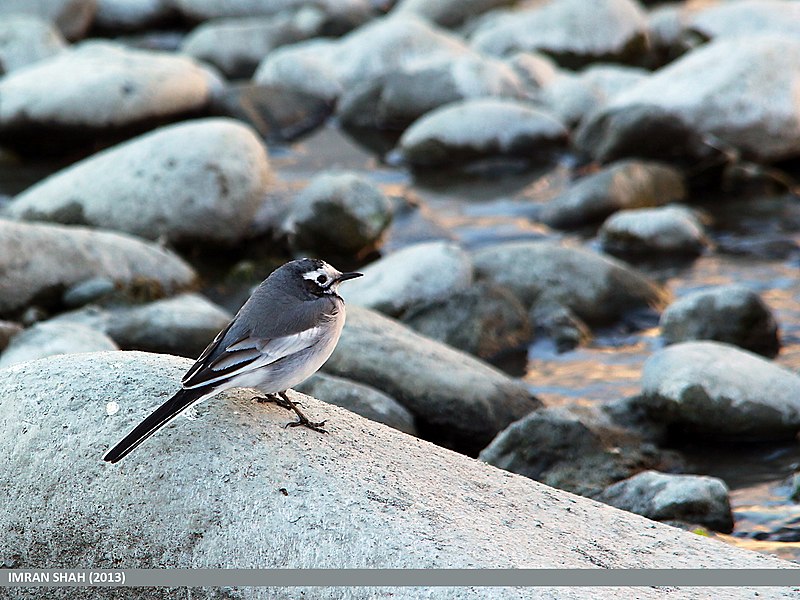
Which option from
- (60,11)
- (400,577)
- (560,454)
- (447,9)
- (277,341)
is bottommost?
(447,9)

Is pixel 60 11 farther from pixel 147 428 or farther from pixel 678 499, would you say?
pixel 147 428

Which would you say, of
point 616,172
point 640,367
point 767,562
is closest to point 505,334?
point 640,367

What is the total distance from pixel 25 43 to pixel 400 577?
14.3 metres

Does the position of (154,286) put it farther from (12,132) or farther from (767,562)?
(767,562)

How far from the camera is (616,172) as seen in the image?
1172 cm

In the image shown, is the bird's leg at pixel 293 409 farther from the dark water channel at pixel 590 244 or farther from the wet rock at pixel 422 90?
the wet rock at pixel 422 90

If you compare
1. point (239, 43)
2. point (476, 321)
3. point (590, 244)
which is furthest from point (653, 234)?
point (239, 43)

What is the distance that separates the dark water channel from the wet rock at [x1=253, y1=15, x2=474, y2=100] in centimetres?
128

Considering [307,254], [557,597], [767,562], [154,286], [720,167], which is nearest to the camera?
[557,597]

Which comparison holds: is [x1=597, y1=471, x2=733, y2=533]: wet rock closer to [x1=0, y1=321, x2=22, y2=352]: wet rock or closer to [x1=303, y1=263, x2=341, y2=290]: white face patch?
[x1=303, y1=263, x2=341, y2=290]: white face patch

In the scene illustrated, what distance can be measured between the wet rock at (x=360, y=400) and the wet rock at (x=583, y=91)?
27.1 feet

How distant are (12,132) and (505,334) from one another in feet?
24.1

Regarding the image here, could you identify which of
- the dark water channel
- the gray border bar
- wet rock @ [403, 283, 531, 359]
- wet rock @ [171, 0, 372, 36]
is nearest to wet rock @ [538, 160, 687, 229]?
the dark water channel

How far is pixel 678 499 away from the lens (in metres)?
6.09
